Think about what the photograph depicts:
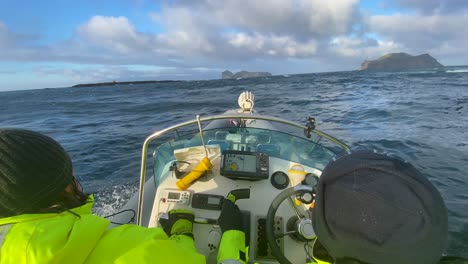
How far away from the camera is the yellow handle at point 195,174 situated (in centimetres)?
298

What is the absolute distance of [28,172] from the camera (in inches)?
51.5

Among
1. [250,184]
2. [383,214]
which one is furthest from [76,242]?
[250,184]

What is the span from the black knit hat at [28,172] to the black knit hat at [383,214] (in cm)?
122

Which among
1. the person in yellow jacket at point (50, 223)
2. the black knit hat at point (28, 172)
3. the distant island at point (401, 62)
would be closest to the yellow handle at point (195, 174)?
the person in yellow jacket at point (50, 223)

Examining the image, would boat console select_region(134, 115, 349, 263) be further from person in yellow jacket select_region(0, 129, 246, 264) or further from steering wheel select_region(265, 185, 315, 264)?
person in yellow jacket select_region(0, 129, 246, 264)

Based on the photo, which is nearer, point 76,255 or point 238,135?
point 76,255

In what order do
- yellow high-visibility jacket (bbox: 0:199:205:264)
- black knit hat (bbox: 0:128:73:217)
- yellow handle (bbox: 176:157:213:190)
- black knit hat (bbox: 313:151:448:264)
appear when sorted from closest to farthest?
black knit hat (bbox: 313:151:448:264) < yellow high-visibility jacket (bbox: 0:199:205:264) < black knit hat (bbox: 0:128:73:217) < yellow handle (bbox: 176:157:213:190)

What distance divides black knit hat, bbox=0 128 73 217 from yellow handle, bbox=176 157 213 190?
1570 mm

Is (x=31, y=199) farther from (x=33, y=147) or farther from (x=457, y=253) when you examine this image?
(x=457, y=253)

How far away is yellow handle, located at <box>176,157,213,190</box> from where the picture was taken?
2979mm

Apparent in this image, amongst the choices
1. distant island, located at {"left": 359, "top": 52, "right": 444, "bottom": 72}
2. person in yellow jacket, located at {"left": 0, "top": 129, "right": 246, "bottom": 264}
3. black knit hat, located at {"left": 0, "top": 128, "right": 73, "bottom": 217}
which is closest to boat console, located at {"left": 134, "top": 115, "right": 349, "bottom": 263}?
person in yellow jacket, located at {"left": 0, "top": 129, "right": 246, "bottom": 264}

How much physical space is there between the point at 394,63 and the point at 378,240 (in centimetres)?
16219

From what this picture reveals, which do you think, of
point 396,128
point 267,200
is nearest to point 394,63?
point 396,128

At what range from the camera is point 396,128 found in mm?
9914
